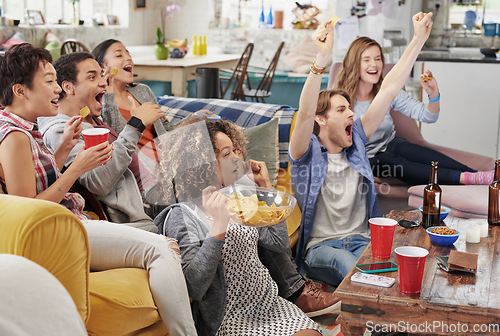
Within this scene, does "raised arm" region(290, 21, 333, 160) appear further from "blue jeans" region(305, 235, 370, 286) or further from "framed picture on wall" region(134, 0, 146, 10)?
"framed picture on wall" region(134, 0, 146, 10)

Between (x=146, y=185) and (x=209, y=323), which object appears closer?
(x=209, y=323)

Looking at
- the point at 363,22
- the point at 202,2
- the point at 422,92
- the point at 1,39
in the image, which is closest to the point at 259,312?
the point at 422,92

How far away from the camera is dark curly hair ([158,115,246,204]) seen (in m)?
1.86

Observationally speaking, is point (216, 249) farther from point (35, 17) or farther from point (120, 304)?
point (35, 17)

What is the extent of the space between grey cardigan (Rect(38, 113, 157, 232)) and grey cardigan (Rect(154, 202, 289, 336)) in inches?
9.7

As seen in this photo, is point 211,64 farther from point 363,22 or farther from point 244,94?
point 363,22

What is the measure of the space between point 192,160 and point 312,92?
64 cm

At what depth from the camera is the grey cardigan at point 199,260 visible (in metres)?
1.78

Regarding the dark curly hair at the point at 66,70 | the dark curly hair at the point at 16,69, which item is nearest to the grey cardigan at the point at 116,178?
the dark curly hair at the point at 66,70

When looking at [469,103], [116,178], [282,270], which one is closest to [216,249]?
[282,270]

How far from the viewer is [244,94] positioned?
20.7ft

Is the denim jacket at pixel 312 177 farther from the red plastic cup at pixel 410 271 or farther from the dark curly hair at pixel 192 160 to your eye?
the red plastic cup at pixel 410 271

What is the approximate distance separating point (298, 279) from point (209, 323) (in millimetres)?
461

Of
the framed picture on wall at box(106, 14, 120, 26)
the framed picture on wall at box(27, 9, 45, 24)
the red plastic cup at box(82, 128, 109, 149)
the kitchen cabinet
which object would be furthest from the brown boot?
the framed picture on wall at box(106, 14, 120, 26)
